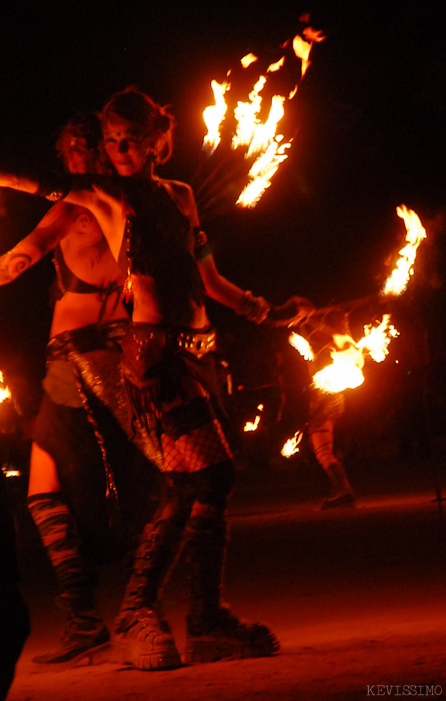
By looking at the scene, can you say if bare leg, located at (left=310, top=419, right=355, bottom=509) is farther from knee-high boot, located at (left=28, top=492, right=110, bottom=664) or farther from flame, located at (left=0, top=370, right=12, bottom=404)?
knee-high boot, located at (left=28, top=492, right=110, bottom=664)


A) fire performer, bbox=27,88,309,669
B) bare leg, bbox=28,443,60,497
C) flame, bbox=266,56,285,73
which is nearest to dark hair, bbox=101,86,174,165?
fire performer, bbox=27,88,309,669

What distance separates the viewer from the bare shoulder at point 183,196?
16.7 ft

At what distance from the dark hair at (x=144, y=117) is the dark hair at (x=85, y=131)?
220mm

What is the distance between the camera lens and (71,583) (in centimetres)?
498

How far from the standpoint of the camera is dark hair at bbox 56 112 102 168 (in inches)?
206

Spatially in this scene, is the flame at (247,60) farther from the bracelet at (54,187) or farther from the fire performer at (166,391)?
the bracelet at (54,187)

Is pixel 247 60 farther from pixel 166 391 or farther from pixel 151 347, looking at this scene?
pixel 166 391

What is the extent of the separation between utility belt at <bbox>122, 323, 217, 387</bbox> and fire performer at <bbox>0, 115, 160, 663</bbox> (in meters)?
0.36

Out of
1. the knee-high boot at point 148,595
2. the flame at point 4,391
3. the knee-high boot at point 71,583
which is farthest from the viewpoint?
the flame at point 4,391

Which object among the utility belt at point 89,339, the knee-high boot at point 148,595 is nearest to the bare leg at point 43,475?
the utility belt at point 89,339

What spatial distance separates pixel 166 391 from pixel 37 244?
0.93 m

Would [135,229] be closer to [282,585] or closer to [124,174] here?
[124,174]

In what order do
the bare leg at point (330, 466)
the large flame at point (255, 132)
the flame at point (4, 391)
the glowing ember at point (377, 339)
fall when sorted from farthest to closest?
the bare leg at point (330, 466) < the glowing ember at point (377, 339) < the flame at point (4, 391) < the large flame at point (255, 132)

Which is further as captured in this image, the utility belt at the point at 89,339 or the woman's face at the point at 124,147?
the utility belt at the point at 89,339
